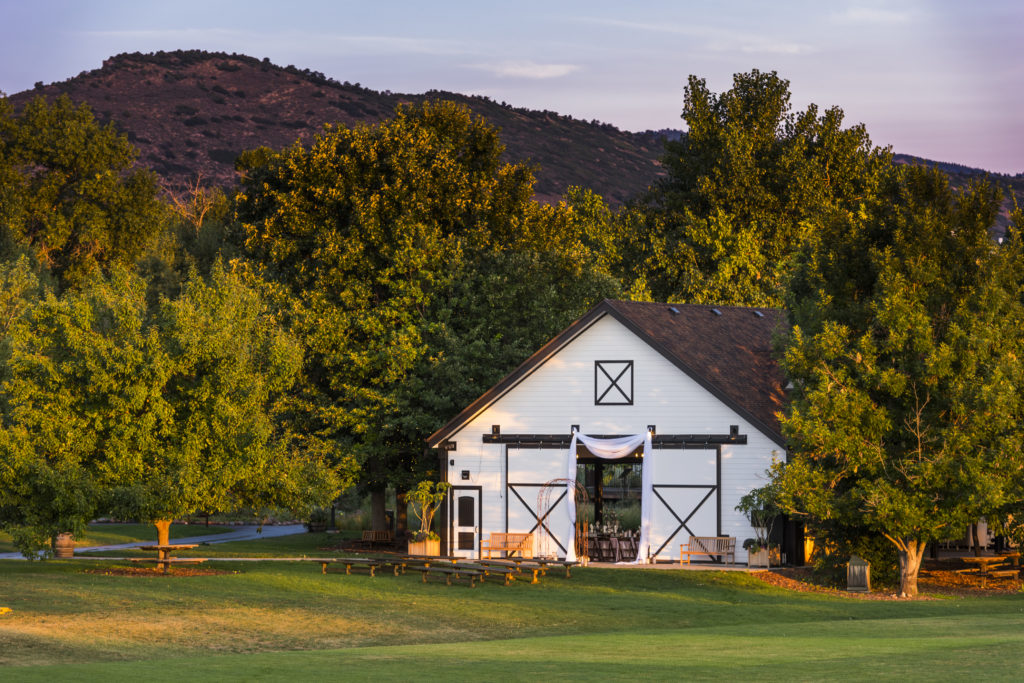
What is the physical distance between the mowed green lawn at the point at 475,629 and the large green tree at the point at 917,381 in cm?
235

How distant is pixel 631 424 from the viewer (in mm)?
38594

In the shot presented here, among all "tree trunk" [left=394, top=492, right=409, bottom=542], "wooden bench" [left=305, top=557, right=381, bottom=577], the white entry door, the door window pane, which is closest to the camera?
"wooden bench" [left=305, top=557, right=381, bottom=577]

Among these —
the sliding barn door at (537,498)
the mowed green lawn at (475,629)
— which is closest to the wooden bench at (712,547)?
the mowed green lawn at (475,629)

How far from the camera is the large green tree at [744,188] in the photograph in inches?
2613

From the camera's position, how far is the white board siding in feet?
121

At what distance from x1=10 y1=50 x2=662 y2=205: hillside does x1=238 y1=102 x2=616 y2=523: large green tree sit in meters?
94.5

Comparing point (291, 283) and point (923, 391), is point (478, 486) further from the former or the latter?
point (923, 391)

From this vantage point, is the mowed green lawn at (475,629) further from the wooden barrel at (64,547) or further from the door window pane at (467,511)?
the door window pane at (467,511)

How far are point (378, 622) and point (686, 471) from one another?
50.1 feet

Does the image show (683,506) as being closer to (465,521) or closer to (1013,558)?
(465,521)

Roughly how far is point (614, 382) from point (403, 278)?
9.37 meters

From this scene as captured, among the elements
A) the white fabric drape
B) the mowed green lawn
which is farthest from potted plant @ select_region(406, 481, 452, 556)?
the mowed green lawn

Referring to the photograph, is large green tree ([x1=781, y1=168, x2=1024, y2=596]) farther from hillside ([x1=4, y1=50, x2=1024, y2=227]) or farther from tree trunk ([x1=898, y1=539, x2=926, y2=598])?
hillside ([x1=4, y1=50, x2=1024, y2=227])

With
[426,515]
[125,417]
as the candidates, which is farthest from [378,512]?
[125,417]
